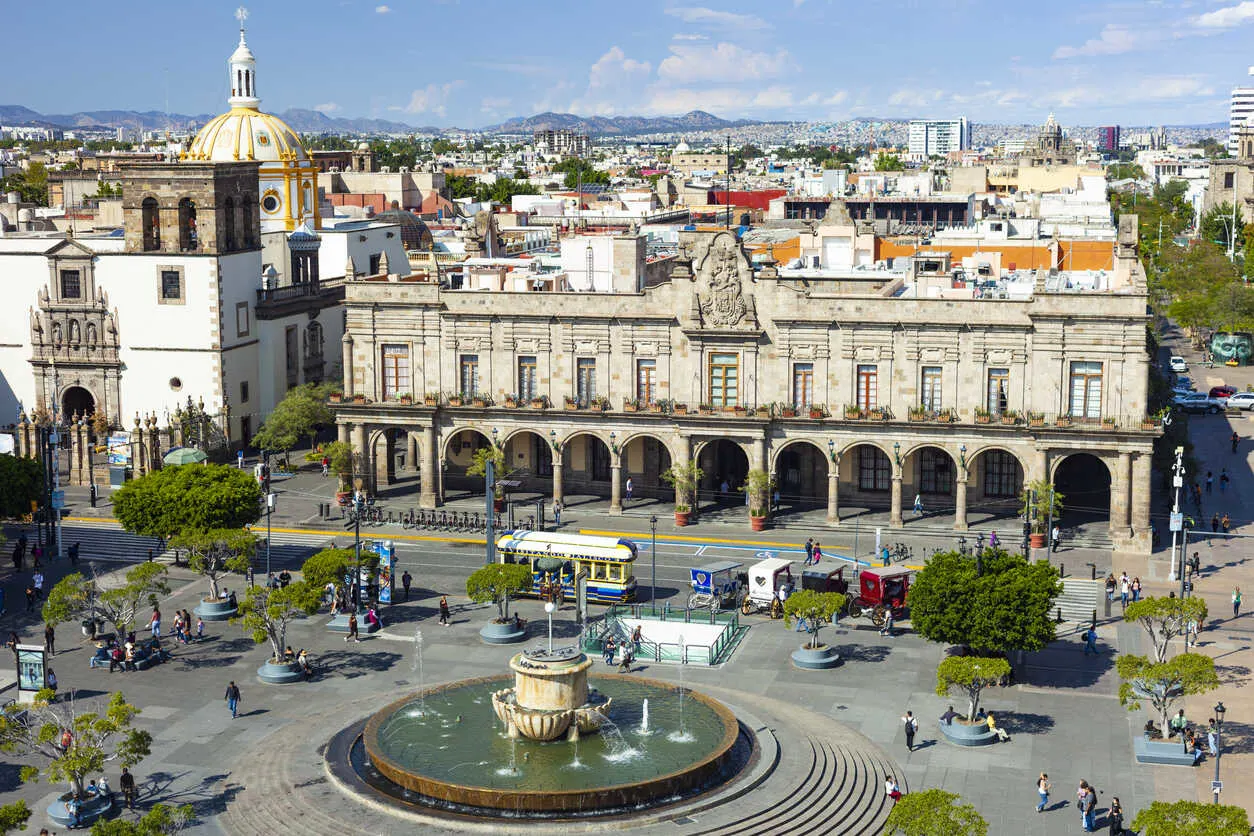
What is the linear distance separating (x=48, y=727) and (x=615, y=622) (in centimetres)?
2442

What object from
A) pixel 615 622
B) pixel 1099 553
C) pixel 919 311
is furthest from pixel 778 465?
pixel 615 622

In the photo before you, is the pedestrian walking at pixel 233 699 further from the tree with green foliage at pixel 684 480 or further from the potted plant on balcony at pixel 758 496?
the potted plant on balcony at pixel 758 496

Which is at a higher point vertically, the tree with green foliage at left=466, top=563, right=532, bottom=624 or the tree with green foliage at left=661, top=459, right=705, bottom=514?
the tree with green foliage at left=661, top=459, right=705, bottom=514

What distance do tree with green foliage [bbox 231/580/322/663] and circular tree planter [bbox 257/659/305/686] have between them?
706 mm

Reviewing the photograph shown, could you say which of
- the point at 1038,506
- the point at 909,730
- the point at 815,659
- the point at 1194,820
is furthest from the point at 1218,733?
the point at 1038,506

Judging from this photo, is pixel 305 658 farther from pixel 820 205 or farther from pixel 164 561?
pixel 820 205

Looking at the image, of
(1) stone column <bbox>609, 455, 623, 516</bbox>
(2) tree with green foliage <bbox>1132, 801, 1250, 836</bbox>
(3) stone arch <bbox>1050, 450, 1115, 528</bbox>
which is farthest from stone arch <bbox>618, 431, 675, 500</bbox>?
(2) tree with green foliage <bbox>1132, 801, 1250, 836</bbox>

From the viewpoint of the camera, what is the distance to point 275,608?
5919 cm

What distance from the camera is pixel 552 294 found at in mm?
84188

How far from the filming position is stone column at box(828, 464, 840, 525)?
8150cm

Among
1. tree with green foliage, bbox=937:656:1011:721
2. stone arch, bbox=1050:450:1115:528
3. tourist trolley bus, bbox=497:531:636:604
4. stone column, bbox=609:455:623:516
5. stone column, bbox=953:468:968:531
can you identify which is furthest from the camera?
stone column, bbox=609:455:623:516

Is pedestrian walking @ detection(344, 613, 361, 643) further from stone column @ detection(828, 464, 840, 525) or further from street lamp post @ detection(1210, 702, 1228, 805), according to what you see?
street lamp post @ detection(1210, 702, 1228, 805)

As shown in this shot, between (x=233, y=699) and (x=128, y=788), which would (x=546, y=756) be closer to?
(x=128, y=788)

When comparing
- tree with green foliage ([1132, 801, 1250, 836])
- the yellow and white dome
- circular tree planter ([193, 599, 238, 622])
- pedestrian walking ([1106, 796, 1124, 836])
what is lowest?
pedestrian walking ([1106, 796, 1124, 836])
